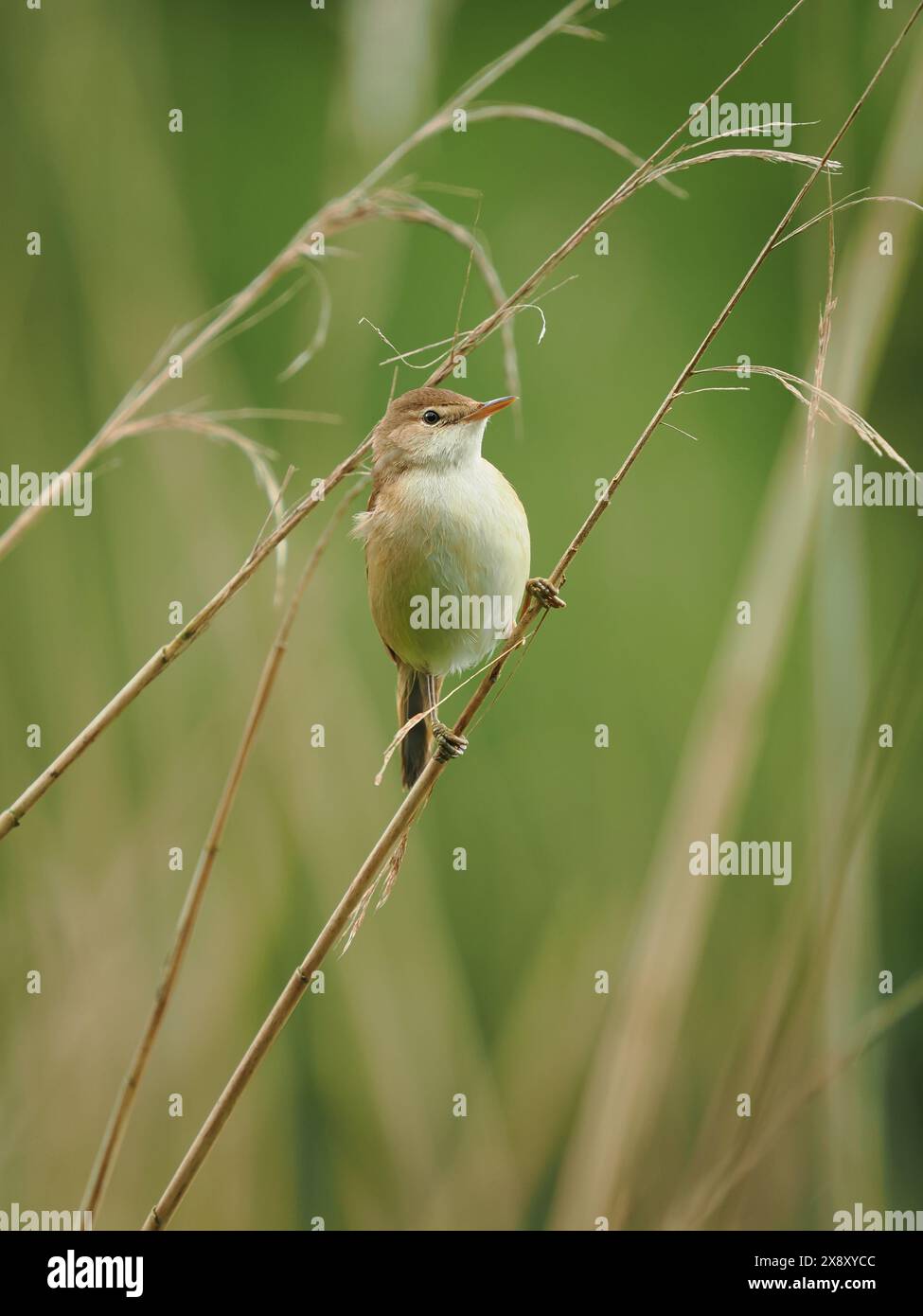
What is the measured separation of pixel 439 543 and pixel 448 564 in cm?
5


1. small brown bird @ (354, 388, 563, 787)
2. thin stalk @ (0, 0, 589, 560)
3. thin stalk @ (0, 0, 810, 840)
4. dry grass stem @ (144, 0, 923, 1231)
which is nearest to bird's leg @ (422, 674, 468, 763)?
small brown bird @ (354, 388, 563, 787)

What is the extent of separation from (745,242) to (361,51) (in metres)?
2.24

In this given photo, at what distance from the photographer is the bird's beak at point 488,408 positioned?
2297 mm

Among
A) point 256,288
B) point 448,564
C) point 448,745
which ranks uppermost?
point 256,288

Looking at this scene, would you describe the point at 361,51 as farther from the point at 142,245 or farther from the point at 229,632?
the point at 229,632

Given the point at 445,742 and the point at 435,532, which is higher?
the point at 435,532

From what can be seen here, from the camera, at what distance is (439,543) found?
8.45 feet

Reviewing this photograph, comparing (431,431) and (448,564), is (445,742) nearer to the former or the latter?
(448,564)

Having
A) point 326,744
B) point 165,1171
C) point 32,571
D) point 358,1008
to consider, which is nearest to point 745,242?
point 326,744

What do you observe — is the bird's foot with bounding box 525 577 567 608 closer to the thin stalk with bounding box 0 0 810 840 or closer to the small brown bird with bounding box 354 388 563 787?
the thin stalk with bounding box 0 0 810 840

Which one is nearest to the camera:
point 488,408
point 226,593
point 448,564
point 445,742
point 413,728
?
point 226,593

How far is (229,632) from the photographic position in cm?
306

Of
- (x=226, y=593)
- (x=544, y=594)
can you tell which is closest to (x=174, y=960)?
(x=226, y=593)

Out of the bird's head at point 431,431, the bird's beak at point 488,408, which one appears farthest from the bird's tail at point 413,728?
the bird's beak at point 488,408
